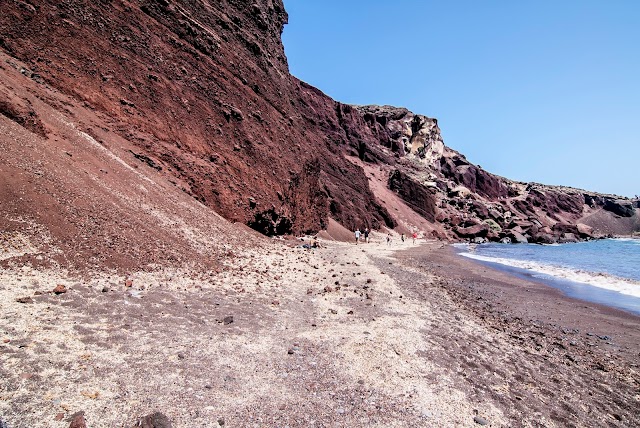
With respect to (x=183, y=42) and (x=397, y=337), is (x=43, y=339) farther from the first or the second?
(x=183, y=42)

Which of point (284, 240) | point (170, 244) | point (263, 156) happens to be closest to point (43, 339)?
point (170, 244)

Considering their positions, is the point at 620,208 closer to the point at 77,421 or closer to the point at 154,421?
the point at 154,421

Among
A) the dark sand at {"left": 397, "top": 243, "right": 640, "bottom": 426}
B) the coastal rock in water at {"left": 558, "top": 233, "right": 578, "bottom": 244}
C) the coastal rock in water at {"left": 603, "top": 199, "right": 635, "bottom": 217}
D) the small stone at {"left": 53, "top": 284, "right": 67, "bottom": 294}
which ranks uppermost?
the coastal rock in water at {"left": 603, "top": 199, "right": 635, "bottom": 217}

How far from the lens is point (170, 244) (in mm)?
10609

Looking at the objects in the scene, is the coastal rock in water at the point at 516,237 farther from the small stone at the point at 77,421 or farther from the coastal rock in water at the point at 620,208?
the coastal rock in water at the point at 620,208

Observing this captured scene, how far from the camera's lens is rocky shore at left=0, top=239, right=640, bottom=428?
4.33 m

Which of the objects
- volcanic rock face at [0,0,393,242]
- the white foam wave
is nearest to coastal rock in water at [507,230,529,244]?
the white foam wave

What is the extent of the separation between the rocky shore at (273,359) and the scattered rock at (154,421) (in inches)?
0.6

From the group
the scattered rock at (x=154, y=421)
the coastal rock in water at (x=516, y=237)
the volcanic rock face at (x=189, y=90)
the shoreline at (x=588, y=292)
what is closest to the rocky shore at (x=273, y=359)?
the scattered rock at (x=154, y=421)

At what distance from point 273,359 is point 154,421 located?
2476 millimetres

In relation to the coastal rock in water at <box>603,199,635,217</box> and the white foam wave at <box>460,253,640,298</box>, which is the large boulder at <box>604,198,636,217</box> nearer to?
the coastal rock in water at <box>603,199,635,217</box>

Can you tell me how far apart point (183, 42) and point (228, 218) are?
11598 millimetres

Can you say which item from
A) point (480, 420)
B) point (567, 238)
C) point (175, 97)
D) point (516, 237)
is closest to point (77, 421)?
point (480, 420)

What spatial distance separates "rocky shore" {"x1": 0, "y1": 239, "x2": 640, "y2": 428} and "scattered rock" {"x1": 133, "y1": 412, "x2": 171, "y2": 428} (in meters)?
0.01
